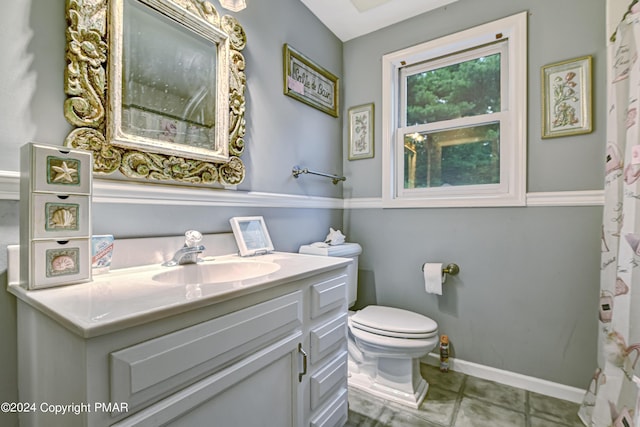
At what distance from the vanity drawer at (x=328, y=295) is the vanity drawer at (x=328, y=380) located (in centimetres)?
23

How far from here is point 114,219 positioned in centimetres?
103

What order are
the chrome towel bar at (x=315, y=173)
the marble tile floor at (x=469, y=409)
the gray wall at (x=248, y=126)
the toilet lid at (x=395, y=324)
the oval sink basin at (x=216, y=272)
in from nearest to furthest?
the gray wall at (x=248, y=126), the oval sink basin at (x=216, y=272), the marble tile floor at (x=469, y=409), the toilet lid at (x=395, y=324), the chrome towel bar at (x=315, y=173)

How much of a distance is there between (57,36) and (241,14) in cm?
83

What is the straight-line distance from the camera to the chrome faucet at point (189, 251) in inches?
44.2

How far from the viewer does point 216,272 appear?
46.8 inches

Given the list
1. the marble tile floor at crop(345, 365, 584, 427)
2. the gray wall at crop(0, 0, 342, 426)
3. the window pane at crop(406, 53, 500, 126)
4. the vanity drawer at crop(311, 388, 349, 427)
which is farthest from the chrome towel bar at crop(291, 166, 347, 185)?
the marble tile floor at crop(345, 365, 584, 427)

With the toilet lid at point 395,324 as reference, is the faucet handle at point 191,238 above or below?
above

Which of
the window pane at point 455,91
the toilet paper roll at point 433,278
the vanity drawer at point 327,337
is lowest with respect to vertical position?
the vanity drawer at point 327,337

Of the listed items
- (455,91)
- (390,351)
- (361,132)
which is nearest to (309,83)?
(361,132)

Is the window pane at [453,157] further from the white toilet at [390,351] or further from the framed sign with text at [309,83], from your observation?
the white toilet at [390,351]

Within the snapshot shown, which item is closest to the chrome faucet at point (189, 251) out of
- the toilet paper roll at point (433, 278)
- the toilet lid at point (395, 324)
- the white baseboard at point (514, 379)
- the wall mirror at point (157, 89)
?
the wall mirror at point (157, 89)

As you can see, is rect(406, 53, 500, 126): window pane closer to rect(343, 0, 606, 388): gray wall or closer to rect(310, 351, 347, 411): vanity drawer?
rect(343, 0, 606, 388): gray wall

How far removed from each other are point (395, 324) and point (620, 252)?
0.99m

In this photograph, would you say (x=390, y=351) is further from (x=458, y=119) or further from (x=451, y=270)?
(x=458, y=119)
